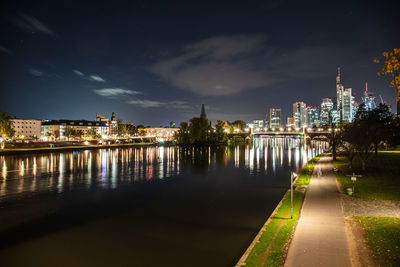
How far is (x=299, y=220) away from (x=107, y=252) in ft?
36.0

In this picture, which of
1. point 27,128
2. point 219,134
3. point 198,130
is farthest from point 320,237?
point 27,128

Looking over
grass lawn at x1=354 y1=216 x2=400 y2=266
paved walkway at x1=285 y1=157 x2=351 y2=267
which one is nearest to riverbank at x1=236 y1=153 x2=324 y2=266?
paved walkway at x1=285 y1=157 x2=351 y2=267

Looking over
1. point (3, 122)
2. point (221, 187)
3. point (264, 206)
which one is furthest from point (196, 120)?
point (264, 206)

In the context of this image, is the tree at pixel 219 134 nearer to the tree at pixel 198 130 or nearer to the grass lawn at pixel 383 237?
the tree at pixel 198 130

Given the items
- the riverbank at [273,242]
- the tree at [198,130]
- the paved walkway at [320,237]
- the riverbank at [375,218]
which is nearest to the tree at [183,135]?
the tree at [198,130]

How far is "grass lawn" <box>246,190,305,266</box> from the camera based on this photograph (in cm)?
966

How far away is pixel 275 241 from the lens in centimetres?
1127

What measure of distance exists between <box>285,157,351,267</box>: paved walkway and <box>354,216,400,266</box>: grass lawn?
0.96 meters

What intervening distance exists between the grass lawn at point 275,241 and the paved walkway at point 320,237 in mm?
380

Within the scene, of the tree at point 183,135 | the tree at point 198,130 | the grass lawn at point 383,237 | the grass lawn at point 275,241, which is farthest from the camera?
the tree at point 183,135

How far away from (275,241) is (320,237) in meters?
2.01

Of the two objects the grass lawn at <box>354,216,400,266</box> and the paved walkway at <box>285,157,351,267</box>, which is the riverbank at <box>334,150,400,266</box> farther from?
the paved walkway at <box>285,157,351,267</box>

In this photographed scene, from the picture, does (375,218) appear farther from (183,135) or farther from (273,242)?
(183,135)

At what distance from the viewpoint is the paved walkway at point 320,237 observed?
9148mm
